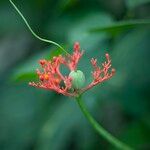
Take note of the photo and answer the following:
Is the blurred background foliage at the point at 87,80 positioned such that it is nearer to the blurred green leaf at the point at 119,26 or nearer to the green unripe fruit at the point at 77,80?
the blurred green leaf at the point at 119,26

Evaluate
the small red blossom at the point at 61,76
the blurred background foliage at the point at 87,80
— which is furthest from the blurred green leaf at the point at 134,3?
the small red blossom at the point at 61,76

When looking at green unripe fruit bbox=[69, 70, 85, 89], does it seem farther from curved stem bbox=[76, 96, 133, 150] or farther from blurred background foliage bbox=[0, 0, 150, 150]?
blurred background foliage bbox=[0, 0, 150, 150]

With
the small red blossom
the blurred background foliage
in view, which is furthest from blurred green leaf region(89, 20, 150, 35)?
the small red blossom

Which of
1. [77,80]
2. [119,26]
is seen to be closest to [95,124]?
[77,80]

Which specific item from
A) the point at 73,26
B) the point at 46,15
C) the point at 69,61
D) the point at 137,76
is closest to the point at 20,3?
the point at 46,15

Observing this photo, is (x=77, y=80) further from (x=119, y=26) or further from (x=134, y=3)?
(x=134, y=3)

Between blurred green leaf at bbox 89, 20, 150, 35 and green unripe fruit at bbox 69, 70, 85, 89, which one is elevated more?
green unripe fruit at bbox 69, 70, 85, 89

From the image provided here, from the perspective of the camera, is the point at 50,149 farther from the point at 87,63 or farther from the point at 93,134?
the point at 87,63

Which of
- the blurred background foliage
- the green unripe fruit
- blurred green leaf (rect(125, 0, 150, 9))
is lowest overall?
the blurred background foliage

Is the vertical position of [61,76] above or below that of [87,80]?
above
